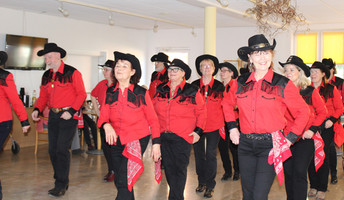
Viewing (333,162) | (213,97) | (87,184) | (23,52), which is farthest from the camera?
(23,52)

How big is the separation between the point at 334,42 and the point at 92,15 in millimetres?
7580

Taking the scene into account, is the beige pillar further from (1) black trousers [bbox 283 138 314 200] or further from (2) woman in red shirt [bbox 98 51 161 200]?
(2) woman in red shirt [bbox 98 51 161 200]

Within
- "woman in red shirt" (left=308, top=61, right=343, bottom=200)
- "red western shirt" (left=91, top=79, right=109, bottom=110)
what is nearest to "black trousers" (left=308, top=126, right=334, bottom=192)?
"woman in red shirt" (left=308, top=61, right=343, bottom=200)

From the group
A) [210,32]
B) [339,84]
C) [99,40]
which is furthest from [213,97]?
[99,40]

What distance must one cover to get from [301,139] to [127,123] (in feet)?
6.16

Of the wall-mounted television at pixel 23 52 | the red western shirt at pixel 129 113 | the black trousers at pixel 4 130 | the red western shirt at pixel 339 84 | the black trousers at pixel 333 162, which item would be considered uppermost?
the wall-mounted television at pixel 23 52

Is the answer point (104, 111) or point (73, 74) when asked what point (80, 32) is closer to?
point (73, 74)

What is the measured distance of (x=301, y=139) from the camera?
4.33 meters

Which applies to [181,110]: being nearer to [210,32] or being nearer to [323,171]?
[323,171]

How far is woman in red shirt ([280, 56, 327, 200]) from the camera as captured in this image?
421 cm

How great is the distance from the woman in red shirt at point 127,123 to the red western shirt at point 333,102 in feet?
8.85

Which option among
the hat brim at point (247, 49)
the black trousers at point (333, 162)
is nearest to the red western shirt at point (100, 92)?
the hat brim at point (247, 49)

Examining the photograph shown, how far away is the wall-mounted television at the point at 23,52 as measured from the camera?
1038cm

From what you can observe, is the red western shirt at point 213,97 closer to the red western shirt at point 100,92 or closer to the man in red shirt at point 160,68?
the man in red shirt at point 160,68
